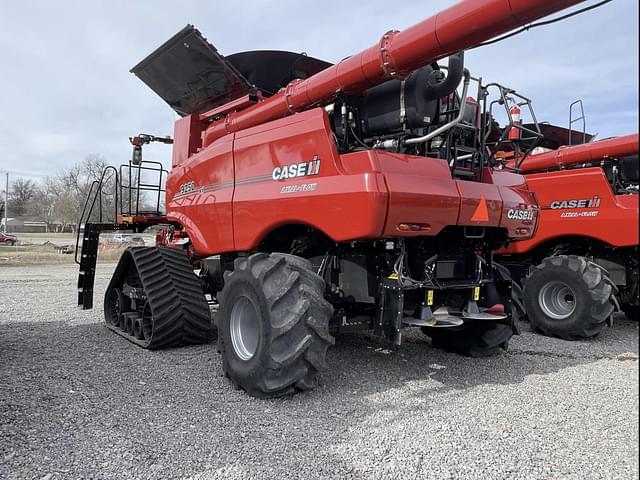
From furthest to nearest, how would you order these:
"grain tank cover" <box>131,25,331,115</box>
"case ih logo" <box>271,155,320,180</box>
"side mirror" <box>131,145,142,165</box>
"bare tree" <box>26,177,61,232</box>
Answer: "bare tree" <box>26,177,61,232</box>, "side mirror" <box>131,145,142,165</box>, "grain tank cover" <box>131,25,331,115</box>, "case ih logo" <box>271,155,320,180</box>

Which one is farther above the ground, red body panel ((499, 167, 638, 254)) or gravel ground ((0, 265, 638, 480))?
red body panel ((499, 167, 638, 254))

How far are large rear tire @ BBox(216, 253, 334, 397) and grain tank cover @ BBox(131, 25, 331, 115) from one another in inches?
105

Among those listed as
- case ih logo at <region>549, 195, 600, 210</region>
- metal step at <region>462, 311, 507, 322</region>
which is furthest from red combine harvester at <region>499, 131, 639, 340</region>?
metal step at <region>462, 311, 507, 322</region>

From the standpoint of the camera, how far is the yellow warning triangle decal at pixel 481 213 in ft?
14.6

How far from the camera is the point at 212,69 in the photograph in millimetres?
5969

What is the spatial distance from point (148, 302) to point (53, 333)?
190cm

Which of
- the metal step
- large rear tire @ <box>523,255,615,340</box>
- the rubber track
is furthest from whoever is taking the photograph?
large rear tire @ <box>523,255,615,340</box>

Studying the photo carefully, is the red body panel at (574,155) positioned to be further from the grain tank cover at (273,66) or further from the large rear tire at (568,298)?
the grain tank cover at (273,66)

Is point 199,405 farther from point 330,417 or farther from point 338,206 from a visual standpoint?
point 338,206

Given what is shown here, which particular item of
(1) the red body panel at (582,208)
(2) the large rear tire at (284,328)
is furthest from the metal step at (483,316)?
(1) the red body panel at (582,208)

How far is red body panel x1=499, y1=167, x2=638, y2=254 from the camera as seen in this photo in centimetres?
653

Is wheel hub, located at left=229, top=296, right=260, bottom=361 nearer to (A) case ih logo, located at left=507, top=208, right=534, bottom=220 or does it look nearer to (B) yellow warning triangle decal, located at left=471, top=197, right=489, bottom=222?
(B) yellow warning triangle decal, located at left=471, top=197, right=489, bottom=222

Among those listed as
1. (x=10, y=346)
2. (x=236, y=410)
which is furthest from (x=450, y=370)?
(x=10, y=346)

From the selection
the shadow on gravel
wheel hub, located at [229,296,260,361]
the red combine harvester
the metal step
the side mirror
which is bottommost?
the shadow on gravel
